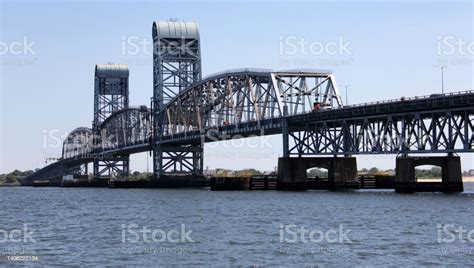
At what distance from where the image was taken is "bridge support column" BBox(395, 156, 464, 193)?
108 meters

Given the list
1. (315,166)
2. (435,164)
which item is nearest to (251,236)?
(435,164)

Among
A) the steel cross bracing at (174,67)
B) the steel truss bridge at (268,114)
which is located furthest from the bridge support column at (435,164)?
the steel cross bracing at (174,67)

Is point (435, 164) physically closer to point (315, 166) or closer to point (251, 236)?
point (315, 166)

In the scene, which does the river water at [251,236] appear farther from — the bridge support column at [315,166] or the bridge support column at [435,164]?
the bridge support column at [315,166]

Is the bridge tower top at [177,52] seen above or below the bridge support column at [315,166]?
above

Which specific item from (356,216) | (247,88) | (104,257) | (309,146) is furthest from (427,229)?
(247,88)

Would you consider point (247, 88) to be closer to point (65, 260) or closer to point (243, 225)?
point (243, 225)

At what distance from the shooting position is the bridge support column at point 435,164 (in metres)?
108

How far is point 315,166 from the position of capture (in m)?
130

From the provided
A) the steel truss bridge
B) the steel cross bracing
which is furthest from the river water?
the steel cross bracing

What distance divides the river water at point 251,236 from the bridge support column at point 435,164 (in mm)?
23234

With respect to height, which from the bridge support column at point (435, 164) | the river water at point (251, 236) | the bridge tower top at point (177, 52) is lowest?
the river water at point (251, 236)

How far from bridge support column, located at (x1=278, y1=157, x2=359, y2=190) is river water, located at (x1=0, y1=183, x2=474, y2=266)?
1633 inches

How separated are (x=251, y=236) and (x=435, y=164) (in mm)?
58166
